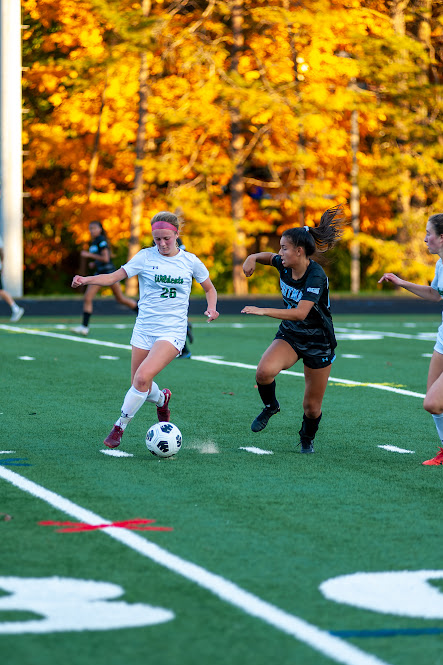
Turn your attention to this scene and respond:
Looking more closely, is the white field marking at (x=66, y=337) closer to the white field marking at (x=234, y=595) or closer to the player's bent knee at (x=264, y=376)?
the player's bent knee at (x=264, y=376)

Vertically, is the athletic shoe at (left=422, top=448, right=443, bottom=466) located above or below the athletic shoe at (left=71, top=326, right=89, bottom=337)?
below

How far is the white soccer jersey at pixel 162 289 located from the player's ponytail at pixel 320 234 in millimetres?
913

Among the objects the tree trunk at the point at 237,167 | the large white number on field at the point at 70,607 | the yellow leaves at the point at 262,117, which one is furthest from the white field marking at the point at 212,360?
the yellow leaves at the point at 262,117

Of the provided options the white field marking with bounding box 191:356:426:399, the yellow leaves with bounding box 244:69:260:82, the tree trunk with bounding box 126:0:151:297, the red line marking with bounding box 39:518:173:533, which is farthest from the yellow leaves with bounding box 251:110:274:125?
the red line marking with bounding box 39:518:173:533

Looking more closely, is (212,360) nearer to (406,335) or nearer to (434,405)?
(406,335)

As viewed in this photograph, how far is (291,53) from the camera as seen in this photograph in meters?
33.6

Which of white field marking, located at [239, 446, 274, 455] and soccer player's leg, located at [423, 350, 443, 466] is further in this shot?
white field marking, located at [239, 446, 274, 455]

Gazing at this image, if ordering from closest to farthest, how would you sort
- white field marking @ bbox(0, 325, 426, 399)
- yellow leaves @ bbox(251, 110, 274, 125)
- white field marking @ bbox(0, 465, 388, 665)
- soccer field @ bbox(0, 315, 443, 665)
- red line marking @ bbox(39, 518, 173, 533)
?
white field marking @ bbox(0, 465, 388, 665)
soccer field @ bbox(0, 315, 443, 665)
red line marking @ bbox(39, 518, 173, 533)
white field marking @ bbox(0, 325, 426, 399)
yellow leaves @ bbox(251, 110, 274, 125)

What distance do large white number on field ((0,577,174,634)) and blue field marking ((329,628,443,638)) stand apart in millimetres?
712

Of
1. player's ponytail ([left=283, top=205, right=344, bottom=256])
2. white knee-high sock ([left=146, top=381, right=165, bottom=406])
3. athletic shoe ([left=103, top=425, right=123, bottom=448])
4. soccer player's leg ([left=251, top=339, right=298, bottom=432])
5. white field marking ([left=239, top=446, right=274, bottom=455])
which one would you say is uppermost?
player's ponytail ([left=283, top=205, right=344, bottom=256])

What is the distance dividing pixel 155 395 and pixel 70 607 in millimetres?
4563

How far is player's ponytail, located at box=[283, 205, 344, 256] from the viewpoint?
28.6 ft

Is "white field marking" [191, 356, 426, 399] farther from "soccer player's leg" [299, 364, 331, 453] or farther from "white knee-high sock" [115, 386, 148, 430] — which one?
"white knee-high sock" [115, 386, 148, 430]

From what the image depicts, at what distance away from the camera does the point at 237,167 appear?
34344 mm
